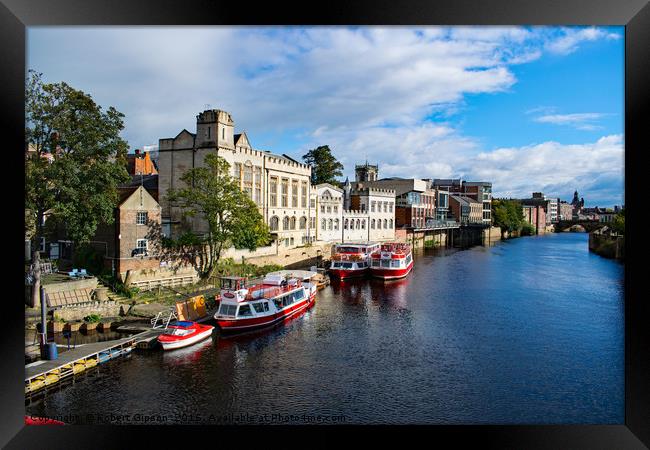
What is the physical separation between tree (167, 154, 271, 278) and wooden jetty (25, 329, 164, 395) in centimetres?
971

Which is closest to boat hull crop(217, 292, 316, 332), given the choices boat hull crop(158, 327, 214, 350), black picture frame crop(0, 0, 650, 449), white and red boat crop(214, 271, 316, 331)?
white and red boat crop(214, 271, 316, 331)

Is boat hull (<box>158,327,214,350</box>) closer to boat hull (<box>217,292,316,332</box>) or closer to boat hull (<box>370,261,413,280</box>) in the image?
boat hull (<box>217,292,316,332</box>)

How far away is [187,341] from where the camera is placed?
1825 centimetres

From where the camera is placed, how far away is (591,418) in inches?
534

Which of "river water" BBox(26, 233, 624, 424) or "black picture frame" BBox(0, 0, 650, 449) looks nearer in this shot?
"black picture frame" BBox(0, 0, 650, 449)

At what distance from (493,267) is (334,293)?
1854 cm

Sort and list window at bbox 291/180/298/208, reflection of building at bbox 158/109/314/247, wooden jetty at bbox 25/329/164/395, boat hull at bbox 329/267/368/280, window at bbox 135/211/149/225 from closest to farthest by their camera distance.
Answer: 1. wooden jetty at bbox 25/329/164/395
2. window at bbox 135/211/149/225
3. reflection of building at bbox 158/109/314/247
4. boat hull at bbox 329/267/368/280
5. window at bbox 291/180/298/208

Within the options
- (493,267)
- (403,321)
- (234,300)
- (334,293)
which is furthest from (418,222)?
(234,300)

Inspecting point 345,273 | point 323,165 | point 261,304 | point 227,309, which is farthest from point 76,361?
→ point 323,165

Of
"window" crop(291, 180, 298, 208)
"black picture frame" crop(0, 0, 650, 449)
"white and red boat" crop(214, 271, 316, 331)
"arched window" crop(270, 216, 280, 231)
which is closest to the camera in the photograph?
"black picture frame" crop(0, 0, 650, 449)

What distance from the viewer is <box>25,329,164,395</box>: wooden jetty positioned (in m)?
14.1

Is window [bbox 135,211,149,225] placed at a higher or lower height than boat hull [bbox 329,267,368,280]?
higher
